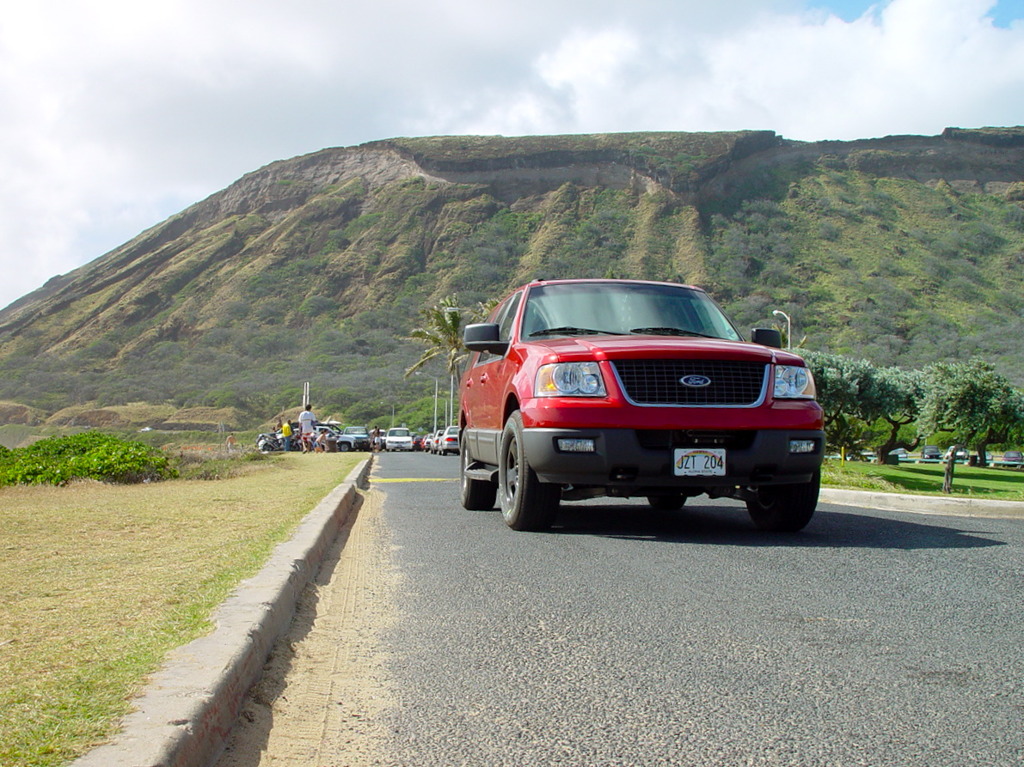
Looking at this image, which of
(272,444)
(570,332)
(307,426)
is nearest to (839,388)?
(272,444)

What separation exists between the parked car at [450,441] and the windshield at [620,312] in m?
37.0

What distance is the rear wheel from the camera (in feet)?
33.2

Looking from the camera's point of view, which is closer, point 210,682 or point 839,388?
point 210,682

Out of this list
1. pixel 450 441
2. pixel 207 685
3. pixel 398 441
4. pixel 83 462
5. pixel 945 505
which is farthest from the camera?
pixel 398 441

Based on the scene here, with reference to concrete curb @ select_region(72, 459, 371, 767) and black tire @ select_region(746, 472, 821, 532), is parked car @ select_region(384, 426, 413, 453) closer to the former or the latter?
black tire @ select_region(746, 472, 821, 532)

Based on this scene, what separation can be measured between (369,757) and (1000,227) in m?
133

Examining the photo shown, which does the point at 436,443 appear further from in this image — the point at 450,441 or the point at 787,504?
the point at 787,504

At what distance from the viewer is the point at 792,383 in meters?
7.68

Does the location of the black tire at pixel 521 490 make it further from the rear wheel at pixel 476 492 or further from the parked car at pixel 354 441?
the parked car at pixel 354 441

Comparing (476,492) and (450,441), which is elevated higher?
(450,441)

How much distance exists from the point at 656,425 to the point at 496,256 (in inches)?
4388

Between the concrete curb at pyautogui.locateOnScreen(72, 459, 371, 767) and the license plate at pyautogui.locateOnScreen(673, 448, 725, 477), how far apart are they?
2916 millimetres

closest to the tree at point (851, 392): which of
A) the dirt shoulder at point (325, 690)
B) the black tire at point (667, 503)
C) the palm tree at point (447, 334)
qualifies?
the palm tree at point (447, 334)

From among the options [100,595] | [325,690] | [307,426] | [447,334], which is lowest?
[325,690]
